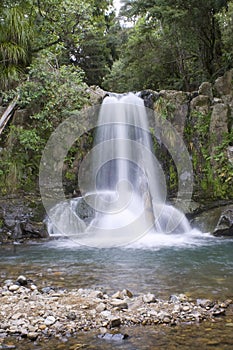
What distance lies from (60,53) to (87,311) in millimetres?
9461

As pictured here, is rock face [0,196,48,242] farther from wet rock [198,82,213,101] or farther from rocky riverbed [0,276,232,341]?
wet rock [198,82,213,101]

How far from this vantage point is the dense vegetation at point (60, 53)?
9367 mm

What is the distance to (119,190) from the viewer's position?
36.1ft

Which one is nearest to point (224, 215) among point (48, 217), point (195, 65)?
point (48, 217)

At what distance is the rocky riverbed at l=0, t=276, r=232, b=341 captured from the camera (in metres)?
3.37

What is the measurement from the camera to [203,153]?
1091 centimetres

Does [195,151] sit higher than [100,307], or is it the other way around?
[195,151]

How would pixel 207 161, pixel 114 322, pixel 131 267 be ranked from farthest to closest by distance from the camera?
pixel 207 161
pixel 131 267
pixel 114 322

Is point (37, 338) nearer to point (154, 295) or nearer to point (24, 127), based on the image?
point (154, 295)

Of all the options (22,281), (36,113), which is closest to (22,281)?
(22,281)

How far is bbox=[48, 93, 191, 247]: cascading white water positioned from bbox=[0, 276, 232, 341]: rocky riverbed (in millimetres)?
3793

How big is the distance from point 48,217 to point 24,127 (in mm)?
3173

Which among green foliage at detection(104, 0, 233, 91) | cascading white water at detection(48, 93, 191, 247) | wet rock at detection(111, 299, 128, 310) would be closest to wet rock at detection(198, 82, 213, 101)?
green foliage at detection(104, 0, 233, 91)

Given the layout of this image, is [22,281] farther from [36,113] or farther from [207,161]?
[207,161]
